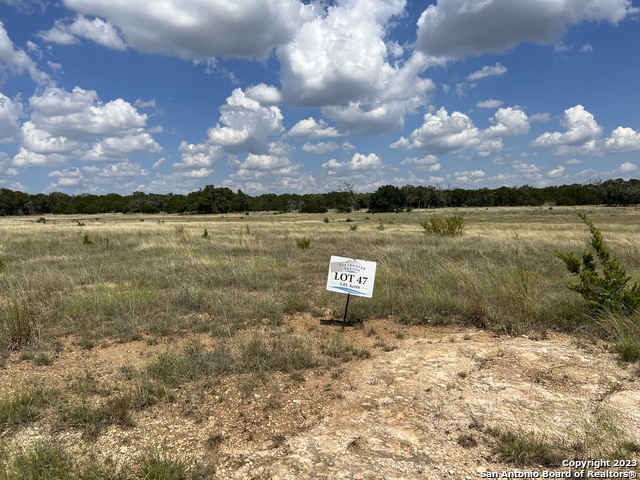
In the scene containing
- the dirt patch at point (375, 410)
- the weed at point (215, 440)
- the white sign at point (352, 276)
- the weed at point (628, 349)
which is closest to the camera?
the dirt patch at point (375, 410)

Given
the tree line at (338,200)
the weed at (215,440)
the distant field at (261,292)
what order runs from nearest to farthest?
1. the weed at (215,440)
2. the distant field at (261,292)
3. the tree line at (338,200)

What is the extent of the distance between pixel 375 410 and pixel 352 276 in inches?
Answer: 107

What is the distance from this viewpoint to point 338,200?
132500mm

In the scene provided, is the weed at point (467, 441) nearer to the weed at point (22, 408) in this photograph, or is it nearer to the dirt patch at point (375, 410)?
the dirt patch at point (375, 410)

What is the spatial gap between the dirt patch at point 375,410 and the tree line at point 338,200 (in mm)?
87360

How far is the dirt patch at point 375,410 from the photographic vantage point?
3.10 meters

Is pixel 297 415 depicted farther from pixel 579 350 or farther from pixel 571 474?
pixel 579 350

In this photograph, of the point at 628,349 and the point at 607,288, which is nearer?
the point at 628,349

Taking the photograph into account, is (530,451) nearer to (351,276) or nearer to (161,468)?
(161,468)

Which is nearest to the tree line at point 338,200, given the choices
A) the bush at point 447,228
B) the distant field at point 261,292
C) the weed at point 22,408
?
the bush at point 447,228

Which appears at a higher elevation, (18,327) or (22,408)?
(18,327)

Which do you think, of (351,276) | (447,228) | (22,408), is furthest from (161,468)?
(447,228)

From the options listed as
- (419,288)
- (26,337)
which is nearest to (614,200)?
(419,288)

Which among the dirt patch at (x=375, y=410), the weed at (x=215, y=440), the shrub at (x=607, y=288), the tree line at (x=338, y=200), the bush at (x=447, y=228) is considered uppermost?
the tree line at (x=338, y=200)
